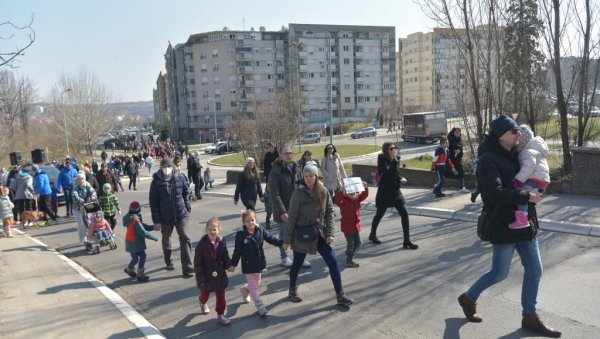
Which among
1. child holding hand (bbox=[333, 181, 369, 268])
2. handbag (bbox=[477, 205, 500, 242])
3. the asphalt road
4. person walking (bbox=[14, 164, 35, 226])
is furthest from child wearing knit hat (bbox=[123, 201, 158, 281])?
person walking (bbox=[14, 164, 35, 226])

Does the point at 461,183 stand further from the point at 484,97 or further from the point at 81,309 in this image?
the point at 81,309

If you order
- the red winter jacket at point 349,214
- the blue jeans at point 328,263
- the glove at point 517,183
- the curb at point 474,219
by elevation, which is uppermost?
the glove at point 517,183

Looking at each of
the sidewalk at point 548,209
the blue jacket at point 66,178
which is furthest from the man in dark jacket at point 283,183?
the blue jacket at point 66,178

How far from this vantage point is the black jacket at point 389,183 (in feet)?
26.6

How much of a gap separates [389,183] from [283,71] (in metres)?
91.0

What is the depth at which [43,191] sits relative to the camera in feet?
45.1

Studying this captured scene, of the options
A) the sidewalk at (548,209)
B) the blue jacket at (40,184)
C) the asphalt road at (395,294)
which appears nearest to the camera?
the asphalt road at (395,294)

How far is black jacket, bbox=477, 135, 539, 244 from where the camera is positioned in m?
4.38

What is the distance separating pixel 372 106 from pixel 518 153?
321ft

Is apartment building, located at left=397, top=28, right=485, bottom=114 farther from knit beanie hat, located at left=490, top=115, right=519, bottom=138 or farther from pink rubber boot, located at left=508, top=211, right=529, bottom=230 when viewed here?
pink rubber boot, located at left=508, top=211, right=529, bottom=230

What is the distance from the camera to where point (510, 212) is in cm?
446

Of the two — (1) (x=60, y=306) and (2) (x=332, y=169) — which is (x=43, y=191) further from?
(1) (x=60, y=306)

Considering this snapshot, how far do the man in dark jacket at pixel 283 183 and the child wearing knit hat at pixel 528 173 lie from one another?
3.36 metres

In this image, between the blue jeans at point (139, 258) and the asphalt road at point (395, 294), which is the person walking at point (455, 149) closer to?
the asphalt road at point (395, 294)
